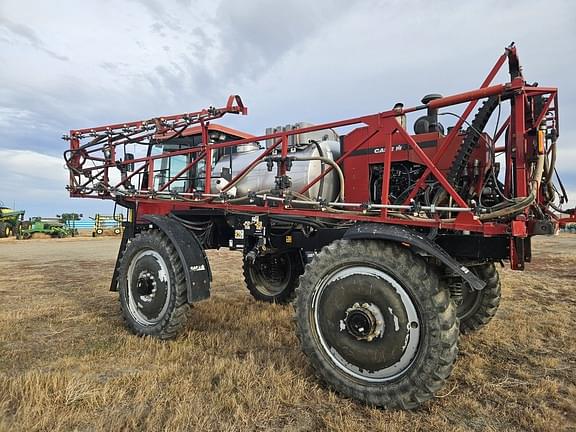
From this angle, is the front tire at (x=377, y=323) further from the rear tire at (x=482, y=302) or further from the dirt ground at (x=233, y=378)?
the rear tire at (x=482, y=302)

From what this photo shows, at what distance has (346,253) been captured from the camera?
3648 mm

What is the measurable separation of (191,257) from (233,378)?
1823 millimetres

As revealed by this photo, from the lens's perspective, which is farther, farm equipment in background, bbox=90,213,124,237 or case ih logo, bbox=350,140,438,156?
farm equipment in background, bbox=90,213,124,237

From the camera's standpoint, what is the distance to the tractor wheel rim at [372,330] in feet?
10.9

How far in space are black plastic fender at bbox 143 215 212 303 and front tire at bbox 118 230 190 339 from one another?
152 millimetres

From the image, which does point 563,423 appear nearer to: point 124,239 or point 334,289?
point 334,289

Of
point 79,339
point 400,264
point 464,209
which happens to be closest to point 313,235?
point 400,264

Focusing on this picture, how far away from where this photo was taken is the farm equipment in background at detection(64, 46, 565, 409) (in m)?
3.36

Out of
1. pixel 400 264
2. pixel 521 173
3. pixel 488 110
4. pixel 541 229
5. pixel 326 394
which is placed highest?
pixel 488 110

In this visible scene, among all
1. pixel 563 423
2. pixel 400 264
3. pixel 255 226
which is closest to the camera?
pixel 563 423

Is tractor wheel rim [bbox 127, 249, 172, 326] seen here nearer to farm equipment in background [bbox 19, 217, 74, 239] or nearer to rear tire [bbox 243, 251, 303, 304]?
rear tire [bbox 243, 251, 303, 304]

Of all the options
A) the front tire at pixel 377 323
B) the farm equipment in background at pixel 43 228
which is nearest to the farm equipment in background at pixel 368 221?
the front tire at pixel 377 323

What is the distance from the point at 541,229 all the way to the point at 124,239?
5573 mm

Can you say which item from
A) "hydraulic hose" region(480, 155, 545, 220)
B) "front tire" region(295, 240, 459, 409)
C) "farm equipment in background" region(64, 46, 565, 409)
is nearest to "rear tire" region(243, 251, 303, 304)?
"farm equipment in background" region(64, 46, 565, 409)
